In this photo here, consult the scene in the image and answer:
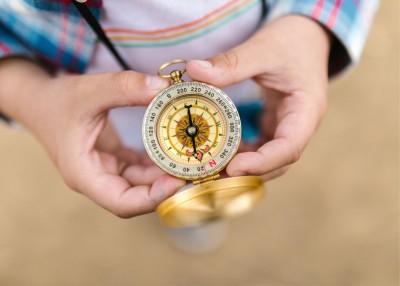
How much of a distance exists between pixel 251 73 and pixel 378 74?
1.54 m

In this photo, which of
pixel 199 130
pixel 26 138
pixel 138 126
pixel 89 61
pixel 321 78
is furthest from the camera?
pixel 26 138

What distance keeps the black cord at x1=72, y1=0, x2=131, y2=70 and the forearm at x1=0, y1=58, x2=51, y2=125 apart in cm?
25

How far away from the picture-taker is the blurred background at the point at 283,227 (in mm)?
2037

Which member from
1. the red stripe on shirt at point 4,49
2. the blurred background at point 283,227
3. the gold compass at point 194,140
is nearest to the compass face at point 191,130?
the gold compass at point 194,140

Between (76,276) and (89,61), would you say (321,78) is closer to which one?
(89,61)

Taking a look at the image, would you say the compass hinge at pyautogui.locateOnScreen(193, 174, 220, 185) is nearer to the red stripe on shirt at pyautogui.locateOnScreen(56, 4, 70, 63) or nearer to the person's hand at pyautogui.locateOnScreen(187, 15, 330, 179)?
the person's hand at pyautogui.locateOnScreen(187, 15, 330, 179)

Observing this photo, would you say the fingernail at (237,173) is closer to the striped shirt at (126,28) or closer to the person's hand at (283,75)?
the person's hand at (283,75)

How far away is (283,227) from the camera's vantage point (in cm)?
212

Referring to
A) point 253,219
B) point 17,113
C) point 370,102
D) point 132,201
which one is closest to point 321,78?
point 132,201

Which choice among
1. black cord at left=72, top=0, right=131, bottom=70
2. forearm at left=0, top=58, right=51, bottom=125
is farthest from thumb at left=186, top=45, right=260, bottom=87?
forearm at left=0, top=58, right=51, bottom=125

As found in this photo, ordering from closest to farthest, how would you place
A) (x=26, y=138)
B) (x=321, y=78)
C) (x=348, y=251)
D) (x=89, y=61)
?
(x=321, y=78) < (x=89, y=61) < (x=348, y=251) < (x=26, y=138)

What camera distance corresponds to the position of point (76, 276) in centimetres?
213

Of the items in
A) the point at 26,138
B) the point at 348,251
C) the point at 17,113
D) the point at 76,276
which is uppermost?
the point at 17,113

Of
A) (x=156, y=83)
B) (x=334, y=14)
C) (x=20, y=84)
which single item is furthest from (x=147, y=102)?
(x=334, y=14)
